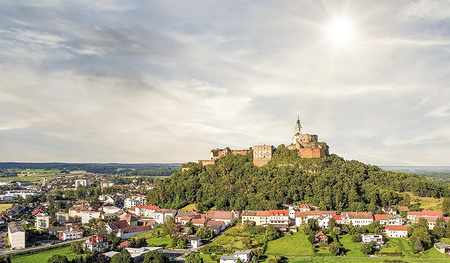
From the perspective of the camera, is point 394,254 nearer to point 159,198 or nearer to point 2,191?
point 159,198

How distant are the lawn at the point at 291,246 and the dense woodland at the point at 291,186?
11992mm

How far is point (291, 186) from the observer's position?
2886 inches

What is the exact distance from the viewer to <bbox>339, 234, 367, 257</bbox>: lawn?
51.0 meters

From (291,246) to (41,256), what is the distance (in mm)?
35592

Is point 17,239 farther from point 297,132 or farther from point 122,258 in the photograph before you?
point 297,132

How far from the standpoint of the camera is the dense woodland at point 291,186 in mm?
69312

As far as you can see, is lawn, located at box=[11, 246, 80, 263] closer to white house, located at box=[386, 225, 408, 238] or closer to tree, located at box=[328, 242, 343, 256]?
tree, located at box=[328, 242, 343, 256]

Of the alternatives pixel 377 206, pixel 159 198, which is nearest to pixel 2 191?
pixel 159 198

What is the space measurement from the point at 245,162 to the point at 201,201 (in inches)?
561

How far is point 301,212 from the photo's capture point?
210 ft

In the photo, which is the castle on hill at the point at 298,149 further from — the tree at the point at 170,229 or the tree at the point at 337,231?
the tree at the point at 170,229

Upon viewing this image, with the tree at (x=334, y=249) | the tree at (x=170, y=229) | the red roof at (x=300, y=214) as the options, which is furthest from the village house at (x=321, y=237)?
the tree at (x=170, y=229)

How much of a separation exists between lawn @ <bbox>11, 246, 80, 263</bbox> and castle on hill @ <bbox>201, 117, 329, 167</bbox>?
39832 millimetres

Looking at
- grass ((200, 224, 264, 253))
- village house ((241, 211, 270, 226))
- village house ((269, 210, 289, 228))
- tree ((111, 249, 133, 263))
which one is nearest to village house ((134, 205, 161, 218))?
village house ((241, 211, 270, 226))
